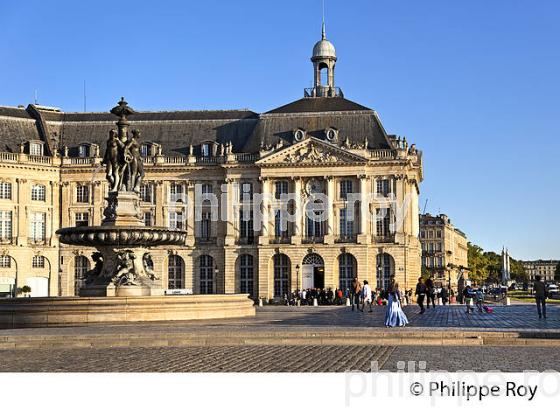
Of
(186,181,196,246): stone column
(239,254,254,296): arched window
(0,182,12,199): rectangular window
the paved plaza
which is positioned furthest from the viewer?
(186,181,196,246): stone column

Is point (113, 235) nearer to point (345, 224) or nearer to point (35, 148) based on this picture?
point (345, 224)

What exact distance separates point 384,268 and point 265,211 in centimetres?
1119

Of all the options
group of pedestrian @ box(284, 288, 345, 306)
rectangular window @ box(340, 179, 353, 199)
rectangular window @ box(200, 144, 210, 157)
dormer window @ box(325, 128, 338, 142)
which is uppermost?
dormer window @ box(325, 128, 338, 142)

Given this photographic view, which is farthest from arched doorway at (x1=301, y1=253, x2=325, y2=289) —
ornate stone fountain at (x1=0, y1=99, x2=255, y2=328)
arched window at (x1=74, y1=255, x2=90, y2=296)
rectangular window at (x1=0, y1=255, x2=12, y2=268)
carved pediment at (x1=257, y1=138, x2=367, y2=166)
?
ornate stone fountain at (x1=0, y1=99, x2=255, y2=328)

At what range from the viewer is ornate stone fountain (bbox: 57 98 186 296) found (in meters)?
36.7

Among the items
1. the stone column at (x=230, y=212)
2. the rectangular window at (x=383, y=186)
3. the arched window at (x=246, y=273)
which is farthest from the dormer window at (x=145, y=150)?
the rectangular window at (x=383, y=186)

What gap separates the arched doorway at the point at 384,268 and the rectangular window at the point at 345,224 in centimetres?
325

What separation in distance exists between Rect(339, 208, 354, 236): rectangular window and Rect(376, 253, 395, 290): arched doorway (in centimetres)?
325

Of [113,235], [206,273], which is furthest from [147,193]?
[113,235]

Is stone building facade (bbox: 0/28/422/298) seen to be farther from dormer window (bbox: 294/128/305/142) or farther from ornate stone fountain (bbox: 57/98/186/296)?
ornate stone fountain (bbox: 57/98/186/296)

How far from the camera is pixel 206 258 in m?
87.5

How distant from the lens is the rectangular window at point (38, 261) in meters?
86.6

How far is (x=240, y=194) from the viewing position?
3408 inches

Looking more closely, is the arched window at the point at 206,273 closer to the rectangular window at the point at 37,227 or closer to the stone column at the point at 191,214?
the stone column at the point at 191,214
